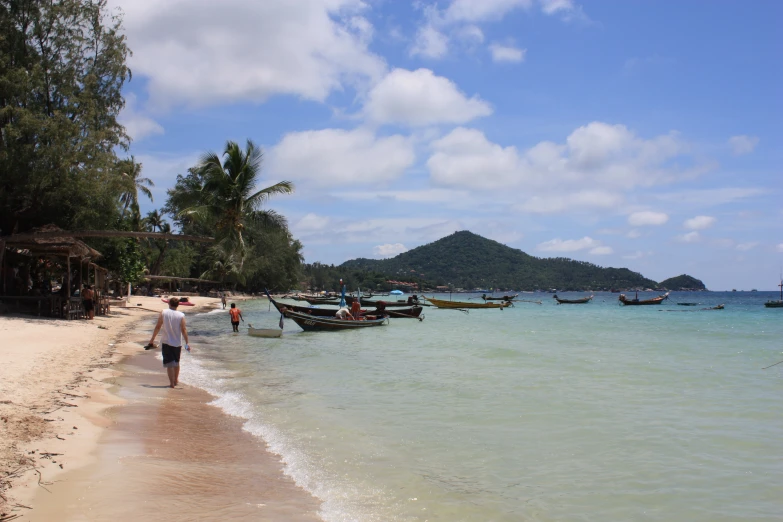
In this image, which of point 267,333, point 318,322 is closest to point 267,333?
point 267,333

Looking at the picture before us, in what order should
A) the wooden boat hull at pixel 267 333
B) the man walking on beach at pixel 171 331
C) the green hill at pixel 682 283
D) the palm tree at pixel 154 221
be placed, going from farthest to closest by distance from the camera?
1. the green hill at pixel 682 283
2. the palm tree at pixel 154 221
3. the wooden boat hull at pixel 267 333
4. the man walking on beach at pixel 171 331

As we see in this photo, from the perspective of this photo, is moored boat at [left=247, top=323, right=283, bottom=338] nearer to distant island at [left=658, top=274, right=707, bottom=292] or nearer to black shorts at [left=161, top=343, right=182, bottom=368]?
black shorts at [left=161, top=343, right=182, bottom=368]

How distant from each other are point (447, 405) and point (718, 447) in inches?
139

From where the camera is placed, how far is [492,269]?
158125mm

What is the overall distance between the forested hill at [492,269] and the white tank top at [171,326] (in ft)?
430

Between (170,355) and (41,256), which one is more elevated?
(41,256)

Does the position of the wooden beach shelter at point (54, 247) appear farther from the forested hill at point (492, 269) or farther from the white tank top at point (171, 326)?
the forested hill at point (492, 269)

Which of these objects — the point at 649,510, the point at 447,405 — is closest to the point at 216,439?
the point at 447,405

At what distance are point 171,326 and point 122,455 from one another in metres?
3.46

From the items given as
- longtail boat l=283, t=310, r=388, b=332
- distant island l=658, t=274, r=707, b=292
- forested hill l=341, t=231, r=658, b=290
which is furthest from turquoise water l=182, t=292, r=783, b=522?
distant island l=658, t=274, r=707, b=292

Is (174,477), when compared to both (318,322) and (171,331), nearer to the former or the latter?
(171,331)

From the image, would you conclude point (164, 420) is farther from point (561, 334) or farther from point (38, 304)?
point (561, 334)

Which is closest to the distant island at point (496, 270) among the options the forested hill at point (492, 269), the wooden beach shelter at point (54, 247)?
the forested hill at point (492, 269)

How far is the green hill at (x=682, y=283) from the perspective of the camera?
171125 mm
